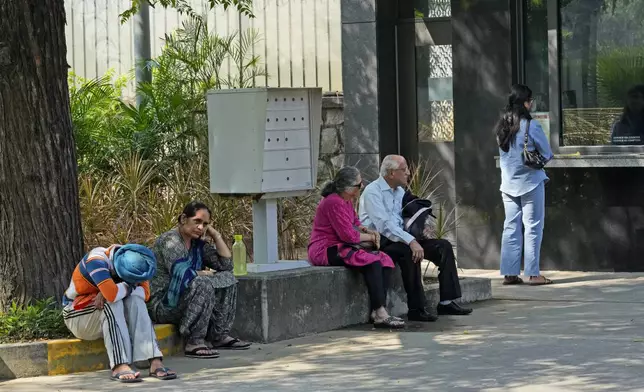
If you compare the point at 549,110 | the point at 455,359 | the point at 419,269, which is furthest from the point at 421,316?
the point at 549,110

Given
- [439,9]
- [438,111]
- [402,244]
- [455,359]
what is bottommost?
[455,359]

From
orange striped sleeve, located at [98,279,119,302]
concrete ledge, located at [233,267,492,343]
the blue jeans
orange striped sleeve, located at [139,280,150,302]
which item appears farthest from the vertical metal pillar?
orange striped sleeve, located at [98,279,119,302]

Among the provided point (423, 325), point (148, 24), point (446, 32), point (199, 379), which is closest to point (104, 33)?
point (148, 24)

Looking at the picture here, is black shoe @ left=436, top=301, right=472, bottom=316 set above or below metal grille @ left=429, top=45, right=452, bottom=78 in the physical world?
below

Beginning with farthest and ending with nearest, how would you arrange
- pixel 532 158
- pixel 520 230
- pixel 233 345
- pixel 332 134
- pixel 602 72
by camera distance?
pixel 332 134 → pixel 602 72 → pixel 520 230 → pixel 532 158 → pixel 233 345

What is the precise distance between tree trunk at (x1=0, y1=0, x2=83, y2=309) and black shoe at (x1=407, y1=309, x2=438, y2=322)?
2.74 m

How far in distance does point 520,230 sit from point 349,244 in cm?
271

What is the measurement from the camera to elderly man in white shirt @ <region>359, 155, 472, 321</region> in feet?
33.6

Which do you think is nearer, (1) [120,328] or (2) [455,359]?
(1) [120,328]

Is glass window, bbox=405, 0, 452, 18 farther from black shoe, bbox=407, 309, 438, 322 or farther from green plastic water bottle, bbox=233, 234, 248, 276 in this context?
green plastic water bottle, bbox=233, 234, 248, 276

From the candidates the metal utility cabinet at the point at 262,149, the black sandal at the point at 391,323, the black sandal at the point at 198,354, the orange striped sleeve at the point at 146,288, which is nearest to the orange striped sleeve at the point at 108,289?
the orange striped sleeve at the point at 146,288

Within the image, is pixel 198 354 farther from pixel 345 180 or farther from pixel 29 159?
pixel 345 180

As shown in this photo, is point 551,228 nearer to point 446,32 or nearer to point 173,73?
point 446,32

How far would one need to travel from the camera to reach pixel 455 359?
8.47 m
